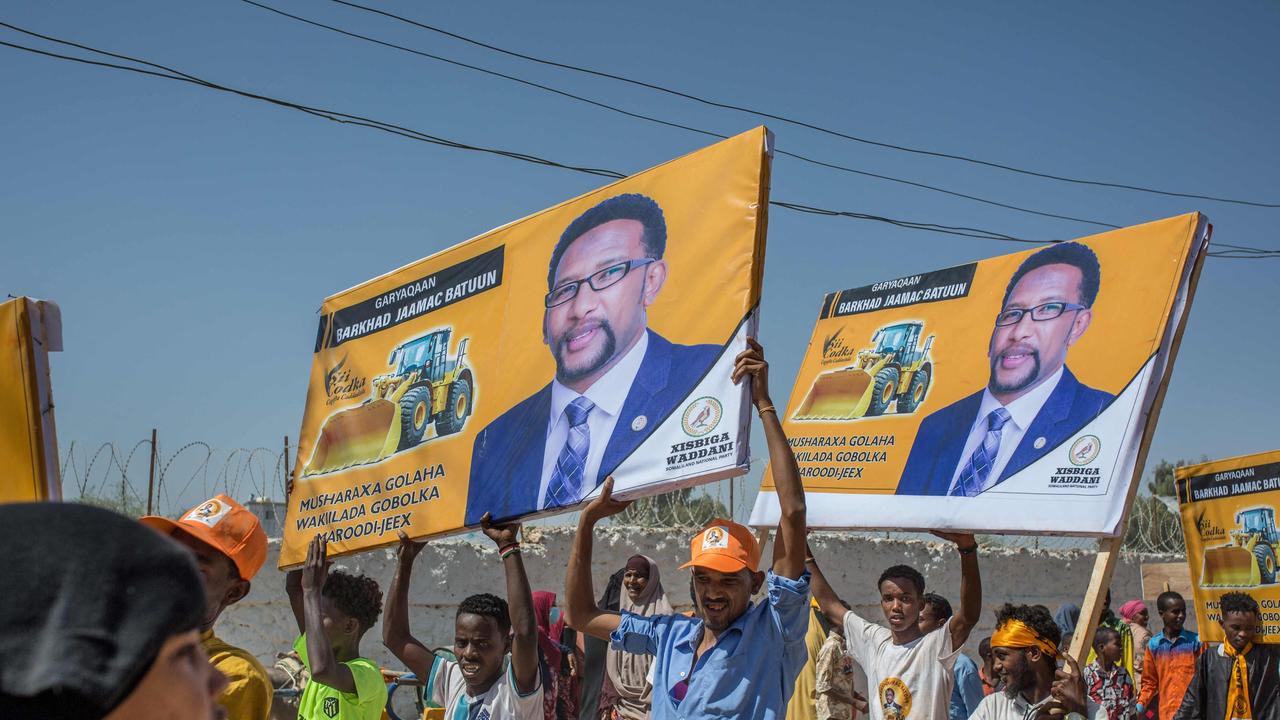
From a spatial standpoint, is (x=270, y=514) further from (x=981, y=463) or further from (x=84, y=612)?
(x=84, y=612)

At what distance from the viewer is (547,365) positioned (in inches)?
194

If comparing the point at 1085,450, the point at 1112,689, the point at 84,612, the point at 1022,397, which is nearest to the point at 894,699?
the point at 1085,450

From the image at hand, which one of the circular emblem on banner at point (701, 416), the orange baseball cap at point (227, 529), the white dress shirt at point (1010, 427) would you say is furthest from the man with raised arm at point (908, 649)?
the orange baseball cap at point (227, 529)

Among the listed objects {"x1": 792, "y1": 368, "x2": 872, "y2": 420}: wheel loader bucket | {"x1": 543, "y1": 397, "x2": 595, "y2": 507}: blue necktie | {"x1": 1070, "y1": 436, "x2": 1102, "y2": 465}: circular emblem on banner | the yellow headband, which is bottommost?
the yellow headband

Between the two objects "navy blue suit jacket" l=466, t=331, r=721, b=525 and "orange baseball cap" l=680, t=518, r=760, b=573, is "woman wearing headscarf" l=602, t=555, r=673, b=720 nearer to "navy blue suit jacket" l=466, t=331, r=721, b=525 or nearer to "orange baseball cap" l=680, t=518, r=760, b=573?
"navy blue suit jacket" l=466, t=331, r=721, b=525

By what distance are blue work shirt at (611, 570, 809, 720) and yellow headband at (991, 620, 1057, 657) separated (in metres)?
1.70

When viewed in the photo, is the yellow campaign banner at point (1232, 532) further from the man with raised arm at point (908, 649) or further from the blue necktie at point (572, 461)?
the blue necktie at point (572, 461)

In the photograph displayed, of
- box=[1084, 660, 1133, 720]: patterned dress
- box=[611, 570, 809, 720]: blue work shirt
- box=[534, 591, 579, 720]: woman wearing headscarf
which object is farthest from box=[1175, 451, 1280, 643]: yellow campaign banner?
box=[611, 570, 809, 720]: blue work shirt

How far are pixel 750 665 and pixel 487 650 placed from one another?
1532 mm

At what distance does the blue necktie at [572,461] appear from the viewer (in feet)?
15.0

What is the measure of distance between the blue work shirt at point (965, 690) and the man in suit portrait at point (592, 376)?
2.72 meters

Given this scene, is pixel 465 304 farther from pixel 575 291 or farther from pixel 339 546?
pixel 339 546

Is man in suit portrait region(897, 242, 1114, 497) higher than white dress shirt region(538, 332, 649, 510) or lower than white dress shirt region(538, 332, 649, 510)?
higher

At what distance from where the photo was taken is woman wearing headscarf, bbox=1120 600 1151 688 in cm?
1176
